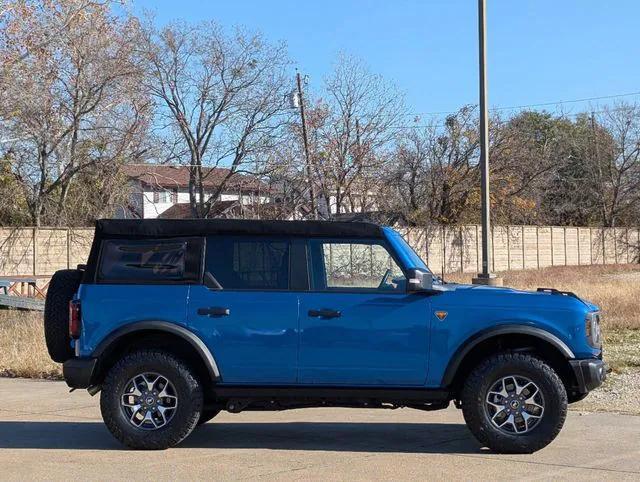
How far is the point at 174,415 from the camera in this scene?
26.2ft

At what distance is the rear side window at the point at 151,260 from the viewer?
8148 millimetres

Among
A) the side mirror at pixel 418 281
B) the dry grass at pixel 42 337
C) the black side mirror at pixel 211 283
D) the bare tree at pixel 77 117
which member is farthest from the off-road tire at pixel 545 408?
the bare tree at pixel 77 117

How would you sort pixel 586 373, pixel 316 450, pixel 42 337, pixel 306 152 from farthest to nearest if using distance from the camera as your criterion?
pixel 306 152
pixel 42 337
pixel 316 450
pixel 586 373

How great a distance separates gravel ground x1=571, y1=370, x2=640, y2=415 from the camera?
402 inches

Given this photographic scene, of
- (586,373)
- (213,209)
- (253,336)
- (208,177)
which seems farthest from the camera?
(213,209)

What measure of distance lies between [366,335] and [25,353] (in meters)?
8.40

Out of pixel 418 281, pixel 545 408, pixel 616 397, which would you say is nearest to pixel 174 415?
pixel 418 281

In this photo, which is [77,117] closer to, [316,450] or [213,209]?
[213,209]

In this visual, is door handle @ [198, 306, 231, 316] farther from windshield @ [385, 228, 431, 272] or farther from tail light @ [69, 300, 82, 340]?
windshield @ [385, 228, 431, 272]

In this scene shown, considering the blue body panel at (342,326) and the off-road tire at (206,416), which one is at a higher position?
the blue body panel at (342,326)

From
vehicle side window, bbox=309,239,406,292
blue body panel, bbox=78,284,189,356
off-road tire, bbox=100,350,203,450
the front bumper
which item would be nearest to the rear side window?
blue body panel, bbox=78,284,189,356

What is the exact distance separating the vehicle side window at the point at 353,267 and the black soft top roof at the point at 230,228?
9cm

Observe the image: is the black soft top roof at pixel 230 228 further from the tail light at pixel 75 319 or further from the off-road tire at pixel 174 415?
the off-road tire at pixel 174 415

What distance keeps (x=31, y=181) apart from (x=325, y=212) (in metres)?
12.1
